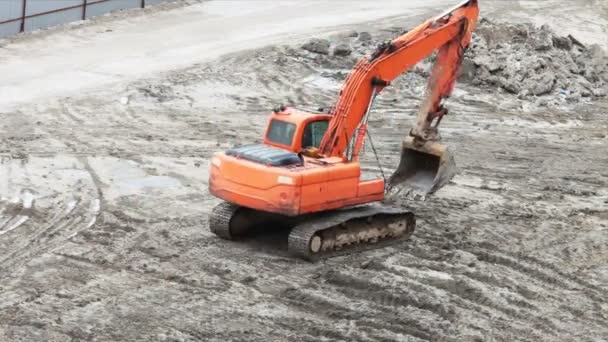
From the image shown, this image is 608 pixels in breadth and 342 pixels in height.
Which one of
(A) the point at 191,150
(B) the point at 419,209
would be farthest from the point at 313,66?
(B) the point at 419,209

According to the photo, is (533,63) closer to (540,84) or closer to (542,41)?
(540,84)

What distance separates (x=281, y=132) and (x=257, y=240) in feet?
4.84

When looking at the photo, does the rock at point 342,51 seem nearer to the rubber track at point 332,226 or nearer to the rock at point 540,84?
the rock at point 540,84

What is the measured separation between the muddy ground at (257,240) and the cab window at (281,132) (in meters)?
1.34

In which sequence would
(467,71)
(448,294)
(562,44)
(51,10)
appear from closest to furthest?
(448,294)
(467,71)
(51,10)
(562,44)

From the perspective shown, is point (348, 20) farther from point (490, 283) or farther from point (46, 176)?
point (490, 283)

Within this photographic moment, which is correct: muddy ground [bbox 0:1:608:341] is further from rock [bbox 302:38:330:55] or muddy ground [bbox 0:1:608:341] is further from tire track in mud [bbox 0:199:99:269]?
rock [bbox 302:38:330:55]

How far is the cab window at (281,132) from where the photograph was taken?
1587 centimetres

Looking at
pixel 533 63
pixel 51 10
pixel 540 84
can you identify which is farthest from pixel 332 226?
pixel 51 10

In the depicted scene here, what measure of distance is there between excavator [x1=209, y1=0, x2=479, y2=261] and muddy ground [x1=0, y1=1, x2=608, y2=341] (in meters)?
0.31

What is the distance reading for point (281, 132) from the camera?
1599cm

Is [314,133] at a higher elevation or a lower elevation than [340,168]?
higher

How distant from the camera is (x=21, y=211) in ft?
54.5

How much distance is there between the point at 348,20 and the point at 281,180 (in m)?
16.6
